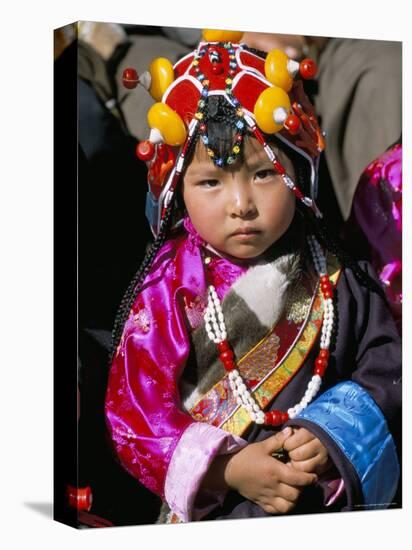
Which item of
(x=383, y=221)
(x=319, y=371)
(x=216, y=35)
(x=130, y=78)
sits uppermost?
(x=216, y=35)

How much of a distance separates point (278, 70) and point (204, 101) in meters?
0.25

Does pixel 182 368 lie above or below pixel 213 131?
below

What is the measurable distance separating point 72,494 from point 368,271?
1166mm

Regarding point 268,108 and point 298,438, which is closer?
point 268,108

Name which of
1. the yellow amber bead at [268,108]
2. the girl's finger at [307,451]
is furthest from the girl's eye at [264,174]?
the girl's finger at [307,451]

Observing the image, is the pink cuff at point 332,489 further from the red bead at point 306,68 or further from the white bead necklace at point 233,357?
the red bead at point 306,68

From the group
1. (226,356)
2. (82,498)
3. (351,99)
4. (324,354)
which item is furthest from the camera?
(351,99)

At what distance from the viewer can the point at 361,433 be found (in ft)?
14.0

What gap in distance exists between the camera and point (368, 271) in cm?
439

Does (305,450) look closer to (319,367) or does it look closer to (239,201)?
(319,367)

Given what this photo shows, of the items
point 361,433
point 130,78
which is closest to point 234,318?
point 361,433

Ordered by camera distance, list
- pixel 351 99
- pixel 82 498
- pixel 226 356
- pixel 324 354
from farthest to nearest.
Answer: pixel 351 99 → pixel 324 354 → pixel 226 356 → pixel 82 498

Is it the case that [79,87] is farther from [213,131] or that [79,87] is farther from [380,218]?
[380,218]


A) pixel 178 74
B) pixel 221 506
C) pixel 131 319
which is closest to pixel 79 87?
pixel 178 74
